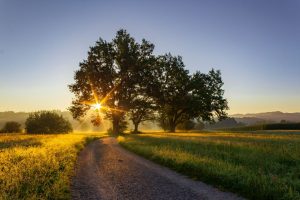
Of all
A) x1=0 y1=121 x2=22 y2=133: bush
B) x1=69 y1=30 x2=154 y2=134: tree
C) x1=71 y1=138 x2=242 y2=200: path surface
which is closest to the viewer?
x1=71 y1=138 x2=242 y2=200: path surface

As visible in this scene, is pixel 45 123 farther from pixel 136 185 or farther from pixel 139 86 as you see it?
pixel 136 185

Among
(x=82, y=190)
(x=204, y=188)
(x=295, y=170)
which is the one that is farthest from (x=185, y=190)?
(x=295, y=170)

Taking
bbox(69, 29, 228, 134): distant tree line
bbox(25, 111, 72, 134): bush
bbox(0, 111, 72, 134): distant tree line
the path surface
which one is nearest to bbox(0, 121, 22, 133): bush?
bbox(0, 111, 72, 134): distant tree line

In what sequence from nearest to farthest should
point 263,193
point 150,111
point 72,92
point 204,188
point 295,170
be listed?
point 263,193 → point 204,188 → point 295,170 → point 72,92 → point 150,111

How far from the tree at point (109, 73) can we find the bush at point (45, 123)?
81.5ft

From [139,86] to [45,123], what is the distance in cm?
3307

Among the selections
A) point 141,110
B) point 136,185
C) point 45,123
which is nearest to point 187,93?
point 141,110

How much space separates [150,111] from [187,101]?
1122cm

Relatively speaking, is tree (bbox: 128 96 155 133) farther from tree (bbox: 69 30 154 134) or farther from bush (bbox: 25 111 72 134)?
bush (bbox: 25 111 72 134)

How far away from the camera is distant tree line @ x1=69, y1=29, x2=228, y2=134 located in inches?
2808

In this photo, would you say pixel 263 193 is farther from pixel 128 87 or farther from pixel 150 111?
pixel 150 111

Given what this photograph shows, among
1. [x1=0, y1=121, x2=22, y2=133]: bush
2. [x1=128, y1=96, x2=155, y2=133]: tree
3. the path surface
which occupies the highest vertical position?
[x1=128, y1=96, x2=155, y2=133]: tree

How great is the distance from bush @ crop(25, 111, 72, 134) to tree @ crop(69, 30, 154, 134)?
24.9 meters

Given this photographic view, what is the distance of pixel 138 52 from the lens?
74.1 metres
